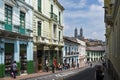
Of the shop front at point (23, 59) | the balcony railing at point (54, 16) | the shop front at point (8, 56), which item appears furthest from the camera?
the balcony railing at point (54, 16)

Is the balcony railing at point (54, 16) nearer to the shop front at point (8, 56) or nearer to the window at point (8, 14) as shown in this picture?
the shop front at point (8, 56)

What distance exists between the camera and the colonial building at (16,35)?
27.3 meters

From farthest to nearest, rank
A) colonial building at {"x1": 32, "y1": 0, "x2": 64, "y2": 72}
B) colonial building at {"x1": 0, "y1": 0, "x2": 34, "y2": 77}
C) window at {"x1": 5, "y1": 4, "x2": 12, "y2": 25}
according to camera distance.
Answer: colonial building at {"x1": 32, "y1": 0, "x2": 64, "y2": 72} → window at {"x1": 5, "y1": 4, "x2": 12, "y2": 25} → colonial building at {"x1": 0, "y1": 0, "x2": 34, "y2": 77}

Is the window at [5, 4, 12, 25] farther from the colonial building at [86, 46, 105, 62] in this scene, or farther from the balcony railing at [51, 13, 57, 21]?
the colonial building at [86, 46, 105, 62]

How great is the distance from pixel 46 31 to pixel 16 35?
14.4m

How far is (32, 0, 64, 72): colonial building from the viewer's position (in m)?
38.5

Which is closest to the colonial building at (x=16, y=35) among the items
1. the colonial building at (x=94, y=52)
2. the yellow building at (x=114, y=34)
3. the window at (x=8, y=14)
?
the window at (x=8, y=14)

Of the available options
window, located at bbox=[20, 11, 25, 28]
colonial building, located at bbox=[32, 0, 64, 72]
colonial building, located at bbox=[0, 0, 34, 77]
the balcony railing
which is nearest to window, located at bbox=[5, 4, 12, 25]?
colonial building, located at bbox=[0, 0, 34, 77]

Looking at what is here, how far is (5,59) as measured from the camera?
2836cm

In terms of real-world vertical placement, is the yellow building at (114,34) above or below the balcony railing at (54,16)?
below

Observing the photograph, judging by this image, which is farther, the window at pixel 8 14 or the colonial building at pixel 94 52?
the colonial building at pixel 94 52

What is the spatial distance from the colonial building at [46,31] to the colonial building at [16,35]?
280 centimetres

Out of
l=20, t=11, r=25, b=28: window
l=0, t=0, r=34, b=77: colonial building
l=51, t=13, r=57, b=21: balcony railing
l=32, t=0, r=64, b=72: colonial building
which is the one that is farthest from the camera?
l=51, t=13, r=57, b=21: balcony railing

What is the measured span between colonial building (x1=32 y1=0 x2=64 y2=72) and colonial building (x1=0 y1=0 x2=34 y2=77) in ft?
9.18
